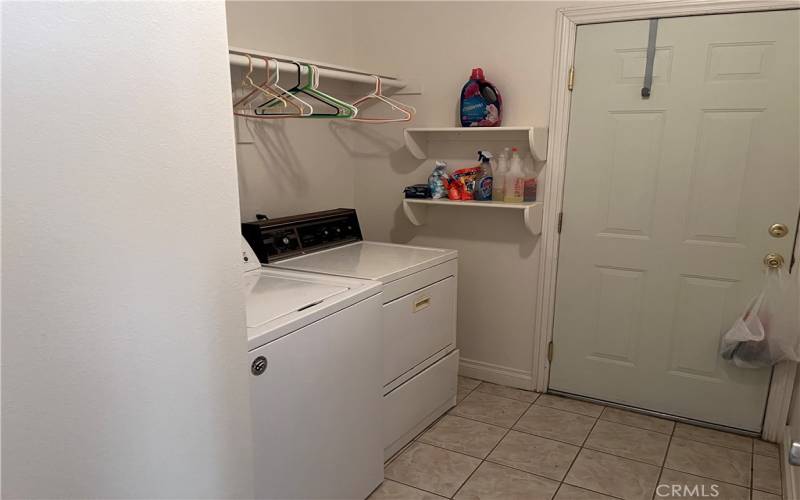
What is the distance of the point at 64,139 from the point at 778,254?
2.74 meters

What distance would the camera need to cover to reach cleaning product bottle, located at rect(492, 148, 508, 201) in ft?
9.53

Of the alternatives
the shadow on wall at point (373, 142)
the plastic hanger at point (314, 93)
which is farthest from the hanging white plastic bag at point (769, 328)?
the plastic hanger at point (314, 93)

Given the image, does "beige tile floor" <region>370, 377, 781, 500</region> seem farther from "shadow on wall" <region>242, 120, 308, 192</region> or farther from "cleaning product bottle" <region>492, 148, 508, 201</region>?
"shadow on wall" <region>242, 120, 308, 192</region>

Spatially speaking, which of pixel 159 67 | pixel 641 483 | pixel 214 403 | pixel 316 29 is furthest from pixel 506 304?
pixel 159 67

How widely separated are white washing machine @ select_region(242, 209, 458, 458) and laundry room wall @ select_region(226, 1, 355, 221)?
257 millimetres

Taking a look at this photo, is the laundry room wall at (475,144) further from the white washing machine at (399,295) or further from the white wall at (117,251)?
the white wall at (117,251)

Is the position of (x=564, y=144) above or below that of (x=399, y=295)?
above

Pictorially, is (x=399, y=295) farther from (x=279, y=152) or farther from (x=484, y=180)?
(x=279, y=152)

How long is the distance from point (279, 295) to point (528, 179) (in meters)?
1.53

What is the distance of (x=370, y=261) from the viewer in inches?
99.0

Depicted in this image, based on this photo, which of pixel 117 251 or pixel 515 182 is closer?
pixel 117 251

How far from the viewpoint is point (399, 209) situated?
3.35 meters

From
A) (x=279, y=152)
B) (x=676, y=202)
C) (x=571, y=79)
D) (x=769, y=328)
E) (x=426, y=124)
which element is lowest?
(x=769, y=328)

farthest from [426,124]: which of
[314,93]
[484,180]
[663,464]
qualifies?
[663,464]
